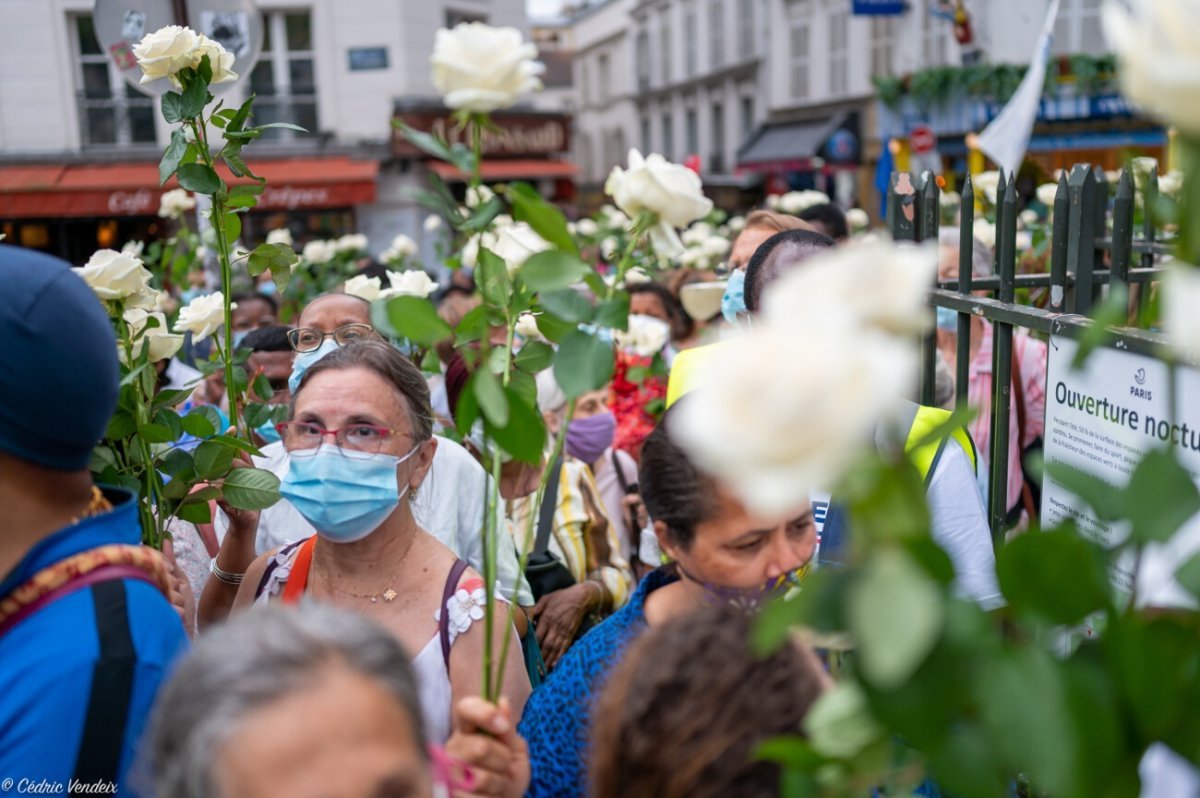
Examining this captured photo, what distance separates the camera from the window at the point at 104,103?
19.7 metres

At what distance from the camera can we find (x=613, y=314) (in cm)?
136

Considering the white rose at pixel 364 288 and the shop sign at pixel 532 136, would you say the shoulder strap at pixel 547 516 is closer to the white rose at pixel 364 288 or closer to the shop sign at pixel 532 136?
the white rose at pixel 364 288

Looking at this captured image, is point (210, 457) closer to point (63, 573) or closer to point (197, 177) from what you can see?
point (197, 177)

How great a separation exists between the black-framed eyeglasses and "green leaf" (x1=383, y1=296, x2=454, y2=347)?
203 centimetres

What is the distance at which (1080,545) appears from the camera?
2.80 ft

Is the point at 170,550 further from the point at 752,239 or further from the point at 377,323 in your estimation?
the point at 752,239

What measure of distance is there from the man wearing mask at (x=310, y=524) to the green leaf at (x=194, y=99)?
A: 0.61 m

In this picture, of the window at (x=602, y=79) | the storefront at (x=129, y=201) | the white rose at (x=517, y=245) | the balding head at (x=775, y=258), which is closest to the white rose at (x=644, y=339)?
the balding head at (x=775, y=258)

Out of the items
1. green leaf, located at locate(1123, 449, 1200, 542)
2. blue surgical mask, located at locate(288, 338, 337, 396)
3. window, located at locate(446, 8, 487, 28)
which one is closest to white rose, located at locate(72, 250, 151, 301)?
blue surgical mask, located at locate(288, 338, 337, 396)

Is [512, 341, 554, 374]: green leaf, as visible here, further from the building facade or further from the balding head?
the building facade

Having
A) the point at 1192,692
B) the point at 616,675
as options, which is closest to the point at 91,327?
the point at 616,675

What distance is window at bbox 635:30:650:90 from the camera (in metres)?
41.1

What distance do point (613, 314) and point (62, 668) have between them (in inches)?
29.9

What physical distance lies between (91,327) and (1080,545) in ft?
3.86
